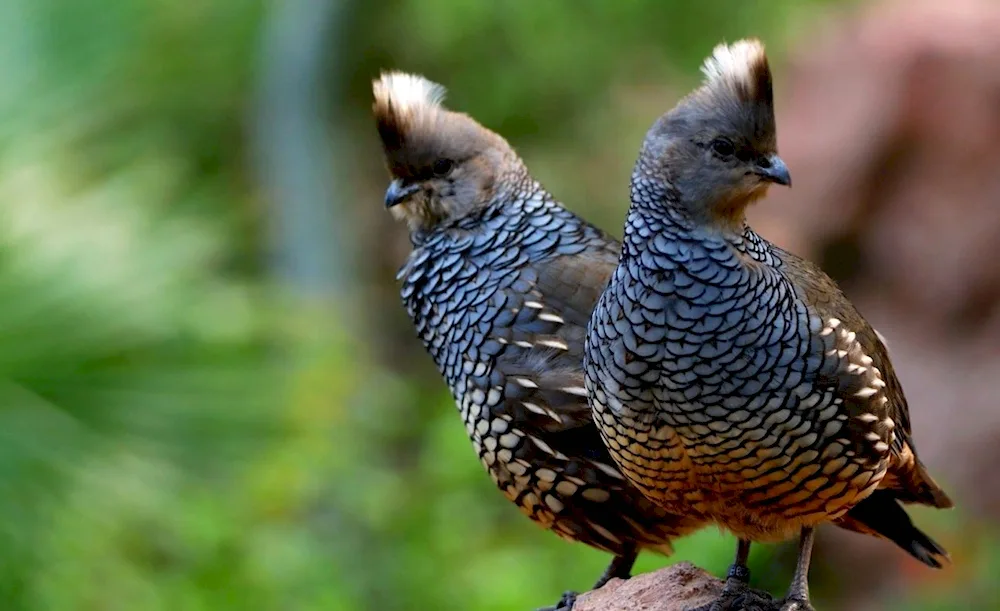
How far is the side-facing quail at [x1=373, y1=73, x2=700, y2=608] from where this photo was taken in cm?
350

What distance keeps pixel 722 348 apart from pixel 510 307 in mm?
878

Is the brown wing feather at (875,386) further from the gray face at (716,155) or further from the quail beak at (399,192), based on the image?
the quail beak at (399,192)

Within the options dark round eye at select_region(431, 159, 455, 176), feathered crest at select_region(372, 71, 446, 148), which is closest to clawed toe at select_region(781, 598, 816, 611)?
dark round eye at select_region(431, 159, 455, 176)

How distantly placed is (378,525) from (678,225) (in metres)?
3.80

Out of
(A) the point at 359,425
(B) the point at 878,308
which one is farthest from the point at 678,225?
(B) the point at 878,308

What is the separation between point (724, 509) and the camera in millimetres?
2998

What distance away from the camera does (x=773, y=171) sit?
2826 mm

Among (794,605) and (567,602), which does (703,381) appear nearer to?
(794,605)

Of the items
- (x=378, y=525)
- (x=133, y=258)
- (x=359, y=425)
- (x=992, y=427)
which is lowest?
(x=992, y=427)

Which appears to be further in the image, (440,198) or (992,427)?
(992,427)

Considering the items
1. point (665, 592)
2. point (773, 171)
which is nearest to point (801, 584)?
point (665, 592)

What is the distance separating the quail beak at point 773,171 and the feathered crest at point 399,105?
1264 millimetres

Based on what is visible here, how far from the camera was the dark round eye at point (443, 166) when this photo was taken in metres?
3.82

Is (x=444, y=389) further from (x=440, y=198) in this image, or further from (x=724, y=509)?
(x=724, y=509)
